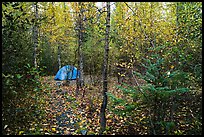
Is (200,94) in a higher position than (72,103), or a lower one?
higher

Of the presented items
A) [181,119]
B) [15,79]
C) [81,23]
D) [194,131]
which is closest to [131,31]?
[81,23]

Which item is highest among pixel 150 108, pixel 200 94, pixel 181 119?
pixel 200 94

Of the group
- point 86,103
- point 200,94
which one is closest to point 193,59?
point 200,94

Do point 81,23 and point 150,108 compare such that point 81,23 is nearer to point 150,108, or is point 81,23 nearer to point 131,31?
point 131,31

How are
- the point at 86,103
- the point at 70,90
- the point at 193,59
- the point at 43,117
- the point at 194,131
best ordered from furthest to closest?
the point at 70,90 < the point at 86,103 < the point at 43,117 < the point at 193,59 < the point at 194,131

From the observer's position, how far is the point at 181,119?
4285mm

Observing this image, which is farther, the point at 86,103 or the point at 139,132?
the point at 86,103

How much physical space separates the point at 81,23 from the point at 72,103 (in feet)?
12.2

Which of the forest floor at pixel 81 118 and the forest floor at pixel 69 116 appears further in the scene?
the forest floor at pixel 69 116

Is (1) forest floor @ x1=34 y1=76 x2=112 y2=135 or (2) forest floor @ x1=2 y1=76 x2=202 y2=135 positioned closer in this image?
(2) forest floor @ x1=2 y1=76 x2=202 y2=135

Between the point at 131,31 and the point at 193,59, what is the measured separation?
456 centimetres

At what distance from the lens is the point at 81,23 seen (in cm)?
909

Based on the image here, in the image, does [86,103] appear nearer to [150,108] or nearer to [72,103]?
[72,103]

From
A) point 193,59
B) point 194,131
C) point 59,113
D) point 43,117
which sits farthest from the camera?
point 59,113
